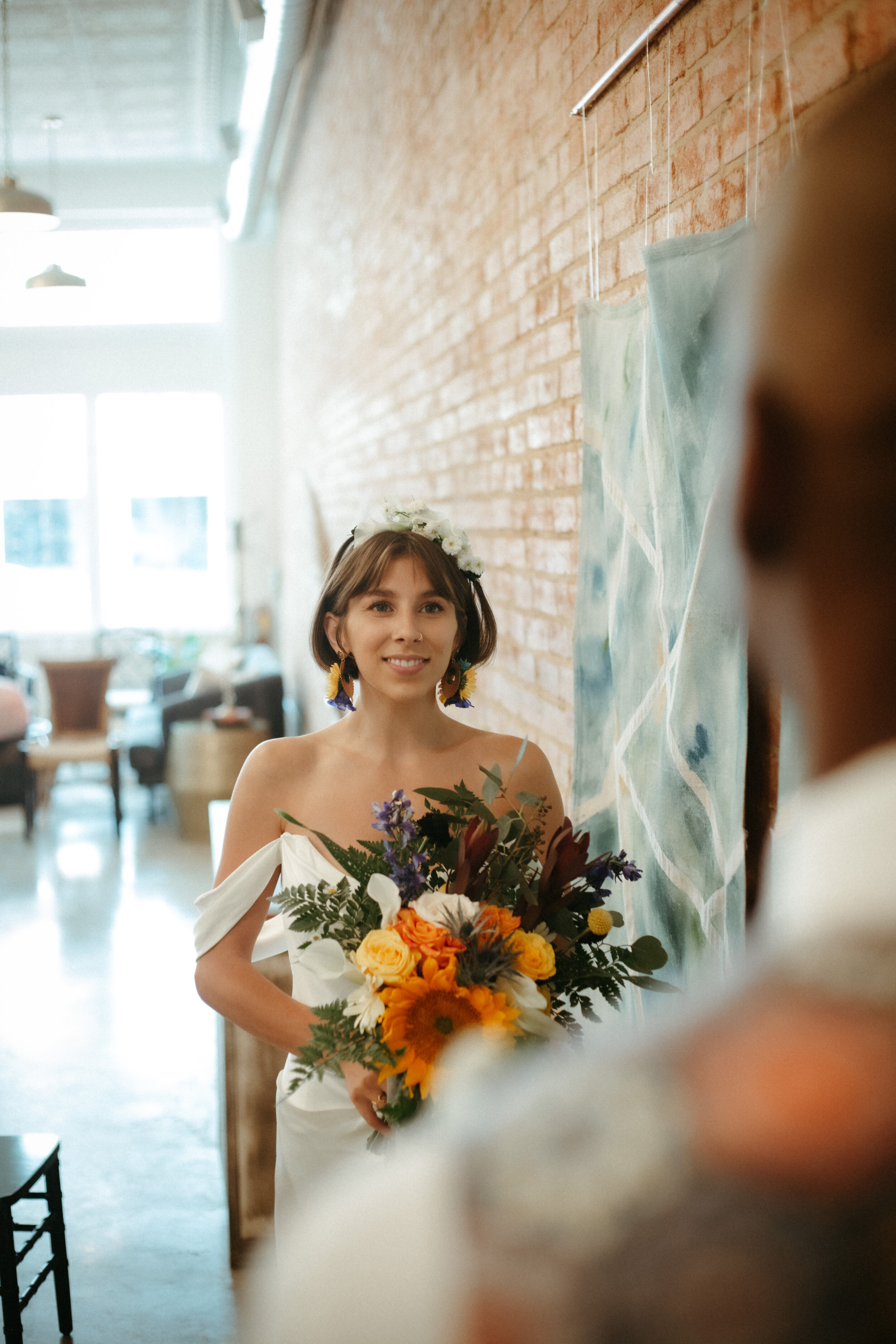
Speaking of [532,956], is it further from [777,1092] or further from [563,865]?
[777,1092]

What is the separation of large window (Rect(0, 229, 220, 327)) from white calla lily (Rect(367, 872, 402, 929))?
1066 cm

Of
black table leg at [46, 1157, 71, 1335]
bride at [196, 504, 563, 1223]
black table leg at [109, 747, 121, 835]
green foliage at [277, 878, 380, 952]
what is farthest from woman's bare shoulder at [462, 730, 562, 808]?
black table leg at [109, 747, 121, 835]

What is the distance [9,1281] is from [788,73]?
2853 millimetres

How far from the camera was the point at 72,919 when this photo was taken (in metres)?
5.95

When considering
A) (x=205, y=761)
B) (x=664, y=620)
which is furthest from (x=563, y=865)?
(x=205, y=761)

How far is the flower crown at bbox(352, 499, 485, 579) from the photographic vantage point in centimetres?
206

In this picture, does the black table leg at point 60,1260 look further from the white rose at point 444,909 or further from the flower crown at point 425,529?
the white rose at point 444,909

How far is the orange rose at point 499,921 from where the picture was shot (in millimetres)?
1296

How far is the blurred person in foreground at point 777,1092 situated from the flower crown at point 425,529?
5.61ft

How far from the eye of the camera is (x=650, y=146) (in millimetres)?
1898

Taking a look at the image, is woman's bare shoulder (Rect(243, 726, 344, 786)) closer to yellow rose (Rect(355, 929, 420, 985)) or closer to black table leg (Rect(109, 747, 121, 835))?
yellow rose (Rect(355, 929, 420, 985))

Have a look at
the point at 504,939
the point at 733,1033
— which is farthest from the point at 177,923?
the point at 733,1033

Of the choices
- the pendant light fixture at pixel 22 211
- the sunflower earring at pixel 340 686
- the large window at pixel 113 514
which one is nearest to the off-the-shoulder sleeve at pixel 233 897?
the sunflower earring at pixel 340 686

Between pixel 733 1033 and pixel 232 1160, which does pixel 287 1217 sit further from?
pixel 733 1033
